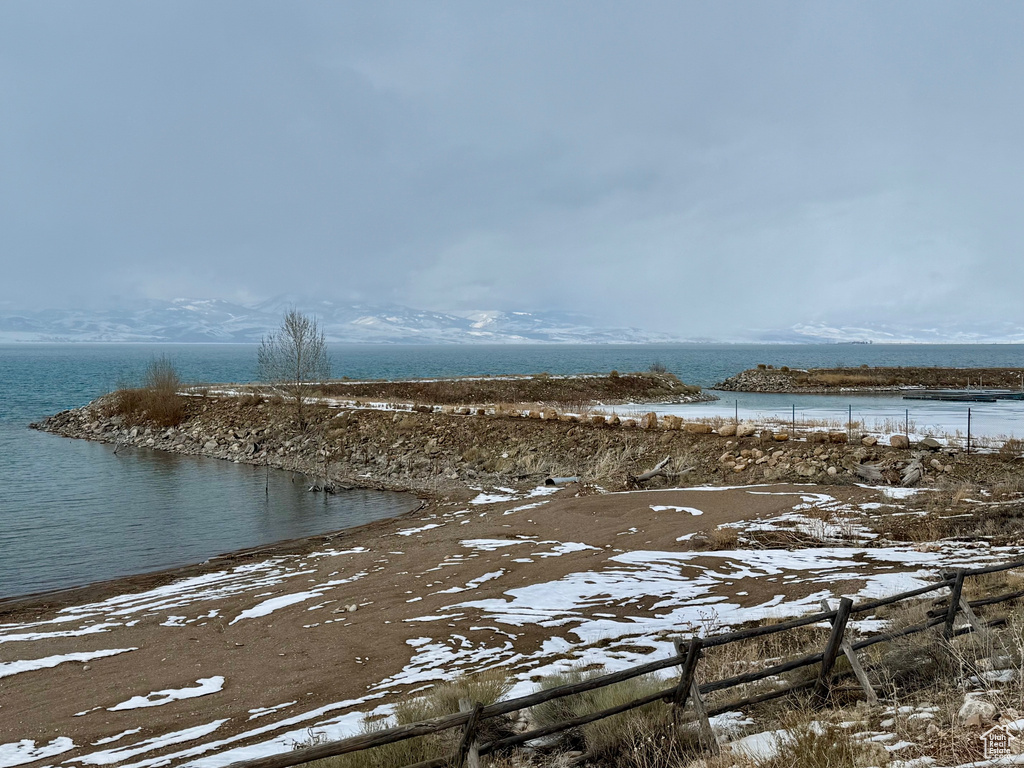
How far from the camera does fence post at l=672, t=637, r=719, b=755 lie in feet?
19.6

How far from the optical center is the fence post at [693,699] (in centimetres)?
598

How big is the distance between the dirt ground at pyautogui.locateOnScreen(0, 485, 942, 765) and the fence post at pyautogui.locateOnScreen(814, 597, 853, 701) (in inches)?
101

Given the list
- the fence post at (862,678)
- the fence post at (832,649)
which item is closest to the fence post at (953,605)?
the fence post at (862,678)

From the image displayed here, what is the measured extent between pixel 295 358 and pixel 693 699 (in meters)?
33.0

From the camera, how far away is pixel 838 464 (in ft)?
73.6

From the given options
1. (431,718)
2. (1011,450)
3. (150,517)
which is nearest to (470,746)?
(431,718)

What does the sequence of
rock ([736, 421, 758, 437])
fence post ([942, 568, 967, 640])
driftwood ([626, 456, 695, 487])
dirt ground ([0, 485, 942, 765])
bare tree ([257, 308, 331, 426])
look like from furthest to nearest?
bare tree ([257, 308, 331, 426]) → rock ([736, 421, 758, 437]) → driftwood ([626, 456, 695, 487]) → dirt ground ([0, 485, 942, 765]) → fence post ([942, 568, 967, 640])

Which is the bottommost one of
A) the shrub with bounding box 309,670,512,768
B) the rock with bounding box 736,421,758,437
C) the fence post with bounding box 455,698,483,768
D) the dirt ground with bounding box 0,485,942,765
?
the dirt ground with bounding box 0,485,942,765

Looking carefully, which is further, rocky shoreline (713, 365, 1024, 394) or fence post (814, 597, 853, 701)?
rocky shoreline (713, 365, 1024, 394)

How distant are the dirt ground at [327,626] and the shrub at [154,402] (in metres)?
27.6

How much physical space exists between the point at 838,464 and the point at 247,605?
1785 centimetres

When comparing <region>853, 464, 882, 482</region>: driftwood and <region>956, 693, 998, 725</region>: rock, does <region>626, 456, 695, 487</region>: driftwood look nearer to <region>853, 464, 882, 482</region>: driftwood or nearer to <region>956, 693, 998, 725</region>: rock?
<region>853, 464, 882, 482</region>: driftwood

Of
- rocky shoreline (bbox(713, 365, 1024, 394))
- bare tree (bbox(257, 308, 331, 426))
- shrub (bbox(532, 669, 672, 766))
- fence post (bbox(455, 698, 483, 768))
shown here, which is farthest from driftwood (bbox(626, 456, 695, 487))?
rocky shoreline (bbox(713, 365, 1024, 394))

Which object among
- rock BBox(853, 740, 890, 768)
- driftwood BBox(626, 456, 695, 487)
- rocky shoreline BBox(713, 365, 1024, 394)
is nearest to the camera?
rock BBox(853, 740, 890, 768)
